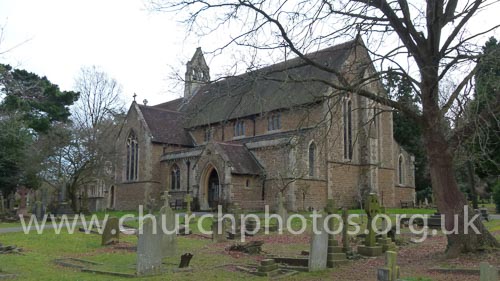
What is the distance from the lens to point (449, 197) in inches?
453

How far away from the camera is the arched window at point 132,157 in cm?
4228

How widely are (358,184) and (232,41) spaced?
1016 inches

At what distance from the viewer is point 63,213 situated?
92.3ft

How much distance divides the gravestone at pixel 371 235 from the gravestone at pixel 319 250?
204cm

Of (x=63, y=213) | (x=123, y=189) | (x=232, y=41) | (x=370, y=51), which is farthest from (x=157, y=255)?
(x=123, y=189)

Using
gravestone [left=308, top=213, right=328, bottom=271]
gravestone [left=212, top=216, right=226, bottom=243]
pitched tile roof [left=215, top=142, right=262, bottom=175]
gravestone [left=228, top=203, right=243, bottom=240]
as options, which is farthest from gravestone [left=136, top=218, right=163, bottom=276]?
pitched tile roof [left=215, top=142, right=262, bottom=175]

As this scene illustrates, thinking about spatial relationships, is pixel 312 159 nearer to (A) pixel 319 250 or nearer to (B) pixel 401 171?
(B) pixel 401 171

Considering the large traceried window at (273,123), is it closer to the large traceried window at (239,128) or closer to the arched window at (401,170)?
the large traceried window at (239,128)

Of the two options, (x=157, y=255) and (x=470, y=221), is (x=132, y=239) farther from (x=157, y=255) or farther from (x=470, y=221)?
(x=470, y=221)

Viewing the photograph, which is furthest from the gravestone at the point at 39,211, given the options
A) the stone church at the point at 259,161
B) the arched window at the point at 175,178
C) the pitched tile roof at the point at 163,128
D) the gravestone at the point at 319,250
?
the gravestone at the point at 319,250

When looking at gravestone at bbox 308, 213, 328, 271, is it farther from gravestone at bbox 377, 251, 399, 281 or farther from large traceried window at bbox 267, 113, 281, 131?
large traceried window at bbox 267, 113, 281, 131

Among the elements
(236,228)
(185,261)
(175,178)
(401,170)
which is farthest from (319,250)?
(401,170)

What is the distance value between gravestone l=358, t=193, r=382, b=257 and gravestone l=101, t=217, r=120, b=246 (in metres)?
7.84

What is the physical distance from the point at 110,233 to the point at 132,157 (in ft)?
91.7
